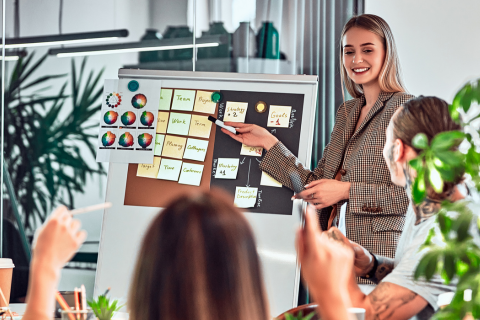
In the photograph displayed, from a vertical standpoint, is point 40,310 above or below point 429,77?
below

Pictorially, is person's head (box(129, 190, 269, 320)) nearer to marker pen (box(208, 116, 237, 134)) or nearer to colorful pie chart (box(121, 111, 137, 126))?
marker pen (box(208, 116, 237, 134))

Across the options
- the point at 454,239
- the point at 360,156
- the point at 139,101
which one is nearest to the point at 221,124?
the point at 139,101

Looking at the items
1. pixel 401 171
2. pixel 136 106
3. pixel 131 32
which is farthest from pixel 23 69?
pixel 401 171

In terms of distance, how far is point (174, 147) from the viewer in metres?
2.22

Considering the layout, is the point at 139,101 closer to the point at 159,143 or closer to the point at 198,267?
the point at 159,143

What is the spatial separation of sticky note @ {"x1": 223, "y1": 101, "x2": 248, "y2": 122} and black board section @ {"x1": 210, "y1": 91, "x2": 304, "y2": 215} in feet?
0.06

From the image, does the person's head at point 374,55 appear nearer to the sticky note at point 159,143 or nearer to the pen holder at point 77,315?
the sticky note at point 159,143

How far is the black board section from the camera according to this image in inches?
84.4

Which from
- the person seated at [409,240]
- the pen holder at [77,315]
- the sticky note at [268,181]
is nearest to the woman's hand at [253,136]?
the sticky note at [268,181]

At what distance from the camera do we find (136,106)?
227 cm

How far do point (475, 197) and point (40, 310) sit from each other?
33.3 inches

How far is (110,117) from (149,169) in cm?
31

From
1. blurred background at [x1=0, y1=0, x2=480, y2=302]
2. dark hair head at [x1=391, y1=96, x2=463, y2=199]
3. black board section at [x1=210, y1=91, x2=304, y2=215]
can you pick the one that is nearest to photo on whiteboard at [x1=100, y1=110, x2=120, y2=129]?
black board section at [x1=210, y1=91, x2=304, y2=215]

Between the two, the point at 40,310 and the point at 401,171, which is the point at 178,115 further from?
the point at 40,310
